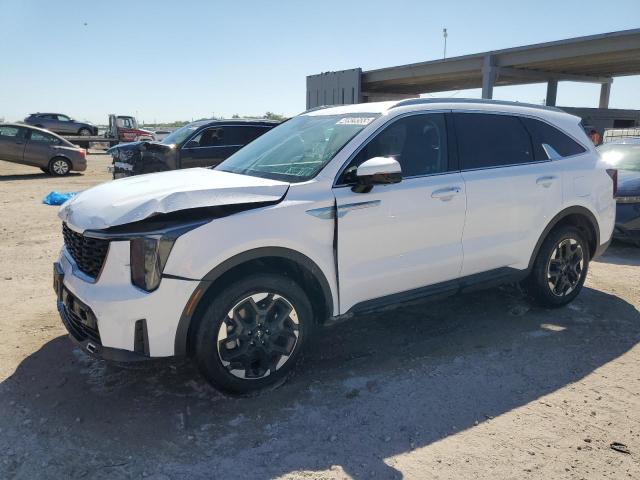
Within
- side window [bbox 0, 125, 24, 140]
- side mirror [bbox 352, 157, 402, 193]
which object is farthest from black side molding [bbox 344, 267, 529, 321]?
side window [bbox 0, 125, 24, 140]

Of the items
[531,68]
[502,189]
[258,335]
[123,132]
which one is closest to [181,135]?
[502,189]

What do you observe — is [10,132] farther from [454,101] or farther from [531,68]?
[531,68]

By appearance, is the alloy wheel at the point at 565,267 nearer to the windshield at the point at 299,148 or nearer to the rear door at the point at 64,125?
the windshield at the point at 299,148

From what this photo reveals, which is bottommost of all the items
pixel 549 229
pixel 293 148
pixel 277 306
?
pixel 277 306

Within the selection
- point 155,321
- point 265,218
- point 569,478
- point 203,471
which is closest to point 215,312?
point 155,321

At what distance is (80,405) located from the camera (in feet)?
10.8

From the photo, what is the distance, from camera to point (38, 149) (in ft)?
52.9

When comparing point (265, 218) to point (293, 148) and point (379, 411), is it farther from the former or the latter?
point (379, 411)

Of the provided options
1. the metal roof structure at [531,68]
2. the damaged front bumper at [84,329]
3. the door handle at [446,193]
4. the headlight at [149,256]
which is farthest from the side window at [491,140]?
the metal roof structure at [531,68]

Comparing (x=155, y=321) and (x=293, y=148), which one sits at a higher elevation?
(x=293, y=148)

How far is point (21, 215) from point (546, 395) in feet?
30.4

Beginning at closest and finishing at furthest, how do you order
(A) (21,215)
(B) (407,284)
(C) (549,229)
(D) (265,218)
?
(D) (265,218) < (B) (407,284) < (C) (549,229) < (A) (21,215)

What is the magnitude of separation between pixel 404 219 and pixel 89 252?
6.84 feet

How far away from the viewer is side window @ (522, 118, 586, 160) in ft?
15.3
